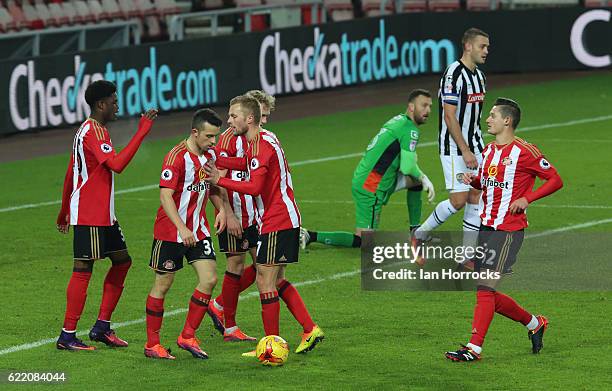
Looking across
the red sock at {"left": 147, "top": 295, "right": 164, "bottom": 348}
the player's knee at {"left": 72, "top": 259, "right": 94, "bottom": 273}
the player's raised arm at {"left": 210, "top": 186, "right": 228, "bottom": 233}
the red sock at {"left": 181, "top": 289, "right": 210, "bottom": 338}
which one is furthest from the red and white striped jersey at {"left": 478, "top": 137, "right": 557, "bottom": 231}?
the player's knee at {"left": 72, "top": 259, "right": 94, "bottom": 273}

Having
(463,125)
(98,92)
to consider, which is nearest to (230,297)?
(98,92)

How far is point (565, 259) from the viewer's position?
13469 mm

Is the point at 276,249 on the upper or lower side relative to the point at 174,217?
lower

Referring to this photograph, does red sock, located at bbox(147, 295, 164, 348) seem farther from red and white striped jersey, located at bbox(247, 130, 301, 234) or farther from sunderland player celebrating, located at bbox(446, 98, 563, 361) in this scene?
sunderland player celebrating, located at bbox(446, 98, 563, 361)

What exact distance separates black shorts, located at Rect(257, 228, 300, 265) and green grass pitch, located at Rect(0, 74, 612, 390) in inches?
28.5

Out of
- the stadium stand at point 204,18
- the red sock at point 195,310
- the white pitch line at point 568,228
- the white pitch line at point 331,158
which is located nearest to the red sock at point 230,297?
the red sock at point 195,310

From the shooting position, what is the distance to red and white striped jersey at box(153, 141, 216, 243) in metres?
9.70

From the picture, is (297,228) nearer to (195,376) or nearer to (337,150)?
(195,376)

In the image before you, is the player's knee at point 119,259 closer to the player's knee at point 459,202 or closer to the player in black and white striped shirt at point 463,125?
the player in black and white striped shirt at point 463,125

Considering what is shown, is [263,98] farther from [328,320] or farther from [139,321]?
[139,321]

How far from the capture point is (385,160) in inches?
546

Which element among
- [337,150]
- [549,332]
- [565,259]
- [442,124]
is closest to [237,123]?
[549,332]

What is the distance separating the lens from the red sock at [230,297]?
10.5 m

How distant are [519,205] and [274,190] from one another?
1.72 metres
